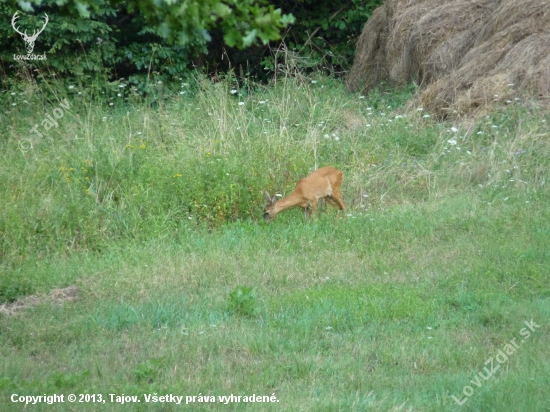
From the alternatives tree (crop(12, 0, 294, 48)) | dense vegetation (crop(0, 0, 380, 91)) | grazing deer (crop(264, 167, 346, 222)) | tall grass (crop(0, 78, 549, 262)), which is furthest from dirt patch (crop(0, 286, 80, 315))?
dense vegetation (crop(0, 0, 380, 91))

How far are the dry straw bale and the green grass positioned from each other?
2.53ft

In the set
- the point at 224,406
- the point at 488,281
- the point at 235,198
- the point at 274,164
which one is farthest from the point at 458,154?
the point at 224,406

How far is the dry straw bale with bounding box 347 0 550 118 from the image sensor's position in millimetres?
13781

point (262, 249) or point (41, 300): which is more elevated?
point (41, 300)

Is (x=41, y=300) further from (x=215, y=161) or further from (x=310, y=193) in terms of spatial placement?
(x=310, y=193)

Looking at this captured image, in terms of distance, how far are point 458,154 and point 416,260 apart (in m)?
4.03

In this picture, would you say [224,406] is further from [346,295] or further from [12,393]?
[346,295]

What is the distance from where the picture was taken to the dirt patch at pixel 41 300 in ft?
24.9

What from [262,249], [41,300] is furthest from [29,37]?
[41,300]

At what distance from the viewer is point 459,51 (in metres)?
15.5

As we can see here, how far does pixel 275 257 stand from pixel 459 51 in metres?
8.24

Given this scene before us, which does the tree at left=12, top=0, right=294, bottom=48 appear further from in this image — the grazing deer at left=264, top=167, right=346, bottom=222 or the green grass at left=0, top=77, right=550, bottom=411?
the grazing deer at left=264, top=167, right=346, bottom=222

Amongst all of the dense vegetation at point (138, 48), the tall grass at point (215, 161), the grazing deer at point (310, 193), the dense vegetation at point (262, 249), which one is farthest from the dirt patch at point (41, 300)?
the dense vegetation at point (138, 48)

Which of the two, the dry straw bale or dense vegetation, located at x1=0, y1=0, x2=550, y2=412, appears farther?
the dry straw bale
